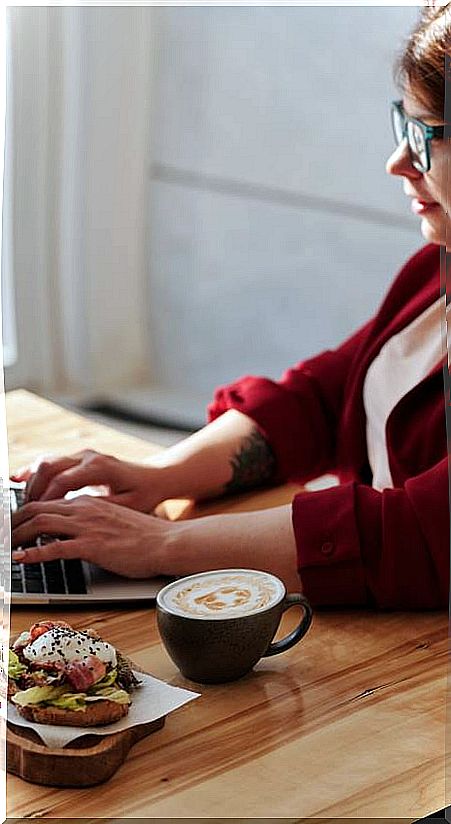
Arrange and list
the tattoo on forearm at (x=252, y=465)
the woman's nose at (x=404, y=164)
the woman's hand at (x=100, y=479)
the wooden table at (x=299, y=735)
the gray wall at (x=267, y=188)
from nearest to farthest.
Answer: the wooden table at (x=299, y=735)
the woman's nose at (x=404, y=164)
the woman's hand at (x=100, y=479)
the tattoo on forearm at (x=252, y=465)
the gray wall at (x=267, y=188)

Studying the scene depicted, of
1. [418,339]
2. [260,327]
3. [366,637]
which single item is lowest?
[260,327]

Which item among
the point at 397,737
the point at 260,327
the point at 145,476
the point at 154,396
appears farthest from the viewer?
the point at 154,396

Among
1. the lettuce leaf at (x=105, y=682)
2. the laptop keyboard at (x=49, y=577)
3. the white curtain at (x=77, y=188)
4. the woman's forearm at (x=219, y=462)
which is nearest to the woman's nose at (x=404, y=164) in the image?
the woman's forearm at (x=219, y=462)

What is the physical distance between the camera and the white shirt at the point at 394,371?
1580 millimetres

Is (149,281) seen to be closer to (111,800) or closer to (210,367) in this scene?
(210,367)

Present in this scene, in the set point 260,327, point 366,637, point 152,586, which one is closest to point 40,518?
point 152,586

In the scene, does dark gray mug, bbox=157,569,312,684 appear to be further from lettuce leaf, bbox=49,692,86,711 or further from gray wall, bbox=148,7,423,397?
gray wall, bbox=148,7,423,397

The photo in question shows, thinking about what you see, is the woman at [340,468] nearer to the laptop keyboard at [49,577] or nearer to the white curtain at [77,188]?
the laptop keyboard at [49,577]

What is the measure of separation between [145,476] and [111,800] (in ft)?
2.10

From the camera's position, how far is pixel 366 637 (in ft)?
4.19

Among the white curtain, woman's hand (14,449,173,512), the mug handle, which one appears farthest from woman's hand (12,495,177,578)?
the white curtain

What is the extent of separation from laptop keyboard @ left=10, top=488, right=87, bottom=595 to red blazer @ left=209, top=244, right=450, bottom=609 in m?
0.24

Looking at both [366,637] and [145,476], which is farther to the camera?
[145,476]

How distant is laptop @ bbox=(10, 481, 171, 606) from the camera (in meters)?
1.33
